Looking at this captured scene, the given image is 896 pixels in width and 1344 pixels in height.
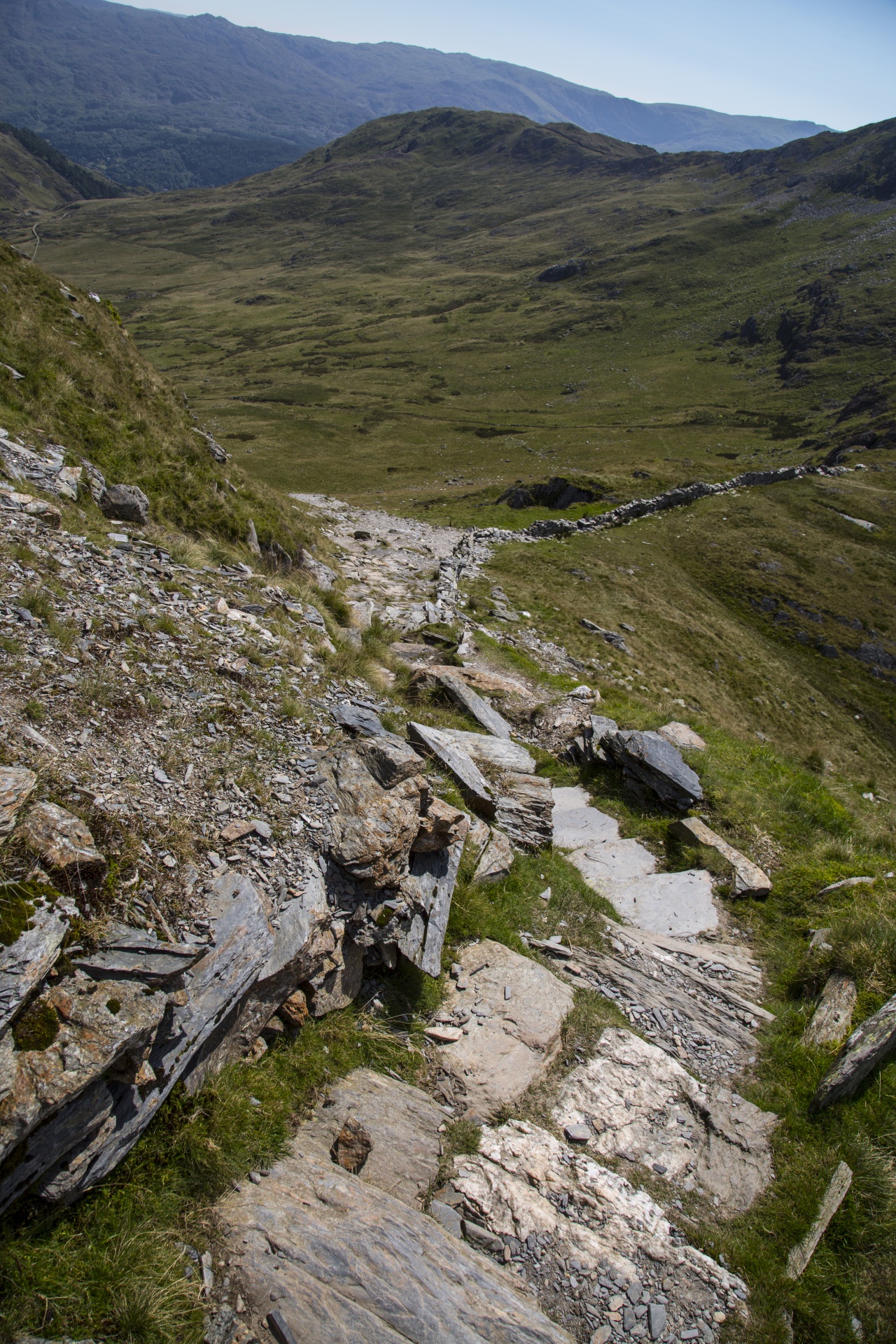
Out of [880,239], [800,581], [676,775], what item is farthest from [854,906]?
[880,239]

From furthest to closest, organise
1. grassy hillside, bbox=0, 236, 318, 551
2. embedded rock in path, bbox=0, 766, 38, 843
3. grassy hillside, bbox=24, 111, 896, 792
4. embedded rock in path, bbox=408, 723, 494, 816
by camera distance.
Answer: grassy hillside, bbox=24, 111, 896, 792 → grassy hillside, bbox=0, 236, 318, 551 → embedded rock in path, bbox=408, 723, 494, 816 → embedded rock in path, bbox=0, 766, 38, 843

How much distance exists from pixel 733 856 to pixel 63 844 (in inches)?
472

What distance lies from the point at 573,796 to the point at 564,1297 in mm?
10346

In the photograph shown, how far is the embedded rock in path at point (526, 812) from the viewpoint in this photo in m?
12.6

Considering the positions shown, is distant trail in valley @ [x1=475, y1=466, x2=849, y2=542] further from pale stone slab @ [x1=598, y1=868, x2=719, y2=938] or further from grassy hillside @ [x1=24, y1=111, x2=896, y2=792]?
pale stone slab @ [x1=598, y1=868, x2=719, y2=938]

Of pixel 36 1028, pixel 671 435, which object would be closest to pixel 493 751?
pixel 36 1028

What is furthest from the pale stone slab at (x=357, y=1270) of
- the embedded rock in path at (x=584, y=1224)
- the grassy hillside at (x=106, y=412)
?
the grassy hillside at (x=106, y=412)

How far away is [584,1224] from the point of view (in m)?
6.49

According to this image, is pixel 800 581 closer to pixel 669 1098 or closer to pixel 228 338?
pixel 669 1098

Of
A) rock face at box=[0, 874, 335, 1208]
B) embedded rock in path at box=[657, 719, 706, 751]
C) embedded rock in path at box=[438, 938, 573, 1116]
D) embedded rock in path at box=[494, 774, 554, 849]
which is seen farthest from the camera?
embedded rock in path at box=[657, 719, 706, 751]

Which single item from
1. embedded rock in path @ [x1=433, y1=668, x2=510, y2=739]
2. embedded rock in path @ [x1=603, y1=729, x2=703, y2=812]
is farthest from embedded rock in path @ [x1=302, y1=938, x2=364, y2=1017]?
embedded rock in path @ [x1=603, y1=729, x2=703, y2=812]

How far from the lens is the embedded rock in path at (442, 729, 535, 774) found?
45.4 ft

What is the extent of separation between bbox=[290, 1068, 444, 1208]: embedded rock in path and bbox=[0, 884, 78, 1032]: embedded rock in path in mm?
3043

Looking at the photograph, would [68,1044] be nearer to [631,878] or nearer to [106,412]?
[631,878]
